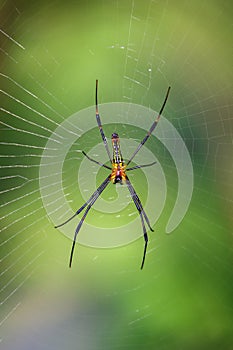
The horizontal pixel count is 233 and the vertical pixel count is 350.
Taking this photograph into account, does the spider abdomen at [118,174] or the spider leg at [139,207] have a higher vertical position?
the spider abdomen at [118,174]

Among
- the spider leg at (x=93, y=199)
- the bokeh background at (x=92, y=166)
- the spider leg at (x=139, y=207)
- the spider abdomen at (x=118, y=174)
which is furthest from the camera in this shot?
the spider abdomen at (x=118, y=174)

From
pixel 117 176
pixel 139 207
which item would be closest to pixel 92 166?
pixel 117 176

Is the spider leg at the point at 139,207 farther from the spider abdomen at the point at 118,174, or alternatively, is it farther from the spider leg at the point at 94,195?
the spider leg at the point at 94,195

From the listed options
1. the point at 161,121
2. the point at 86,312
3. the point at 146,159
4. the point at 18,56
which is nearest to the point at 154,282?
the point at 86,312

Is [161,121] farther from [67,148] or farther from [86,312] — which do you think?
[86,312]

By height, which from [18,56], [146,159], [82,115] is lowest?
[146,159]

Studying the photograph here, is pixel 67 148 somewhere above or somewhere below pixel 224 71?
below

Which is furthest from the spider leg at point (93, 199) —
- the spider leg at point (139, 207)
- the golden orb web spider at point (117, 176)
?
the spider leg at point (139, 207)

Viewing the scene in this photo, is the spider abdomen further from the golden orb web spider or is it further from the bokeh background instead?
the bokeh background

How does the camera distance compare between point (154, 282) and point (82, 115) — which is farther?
point (82, 115)
